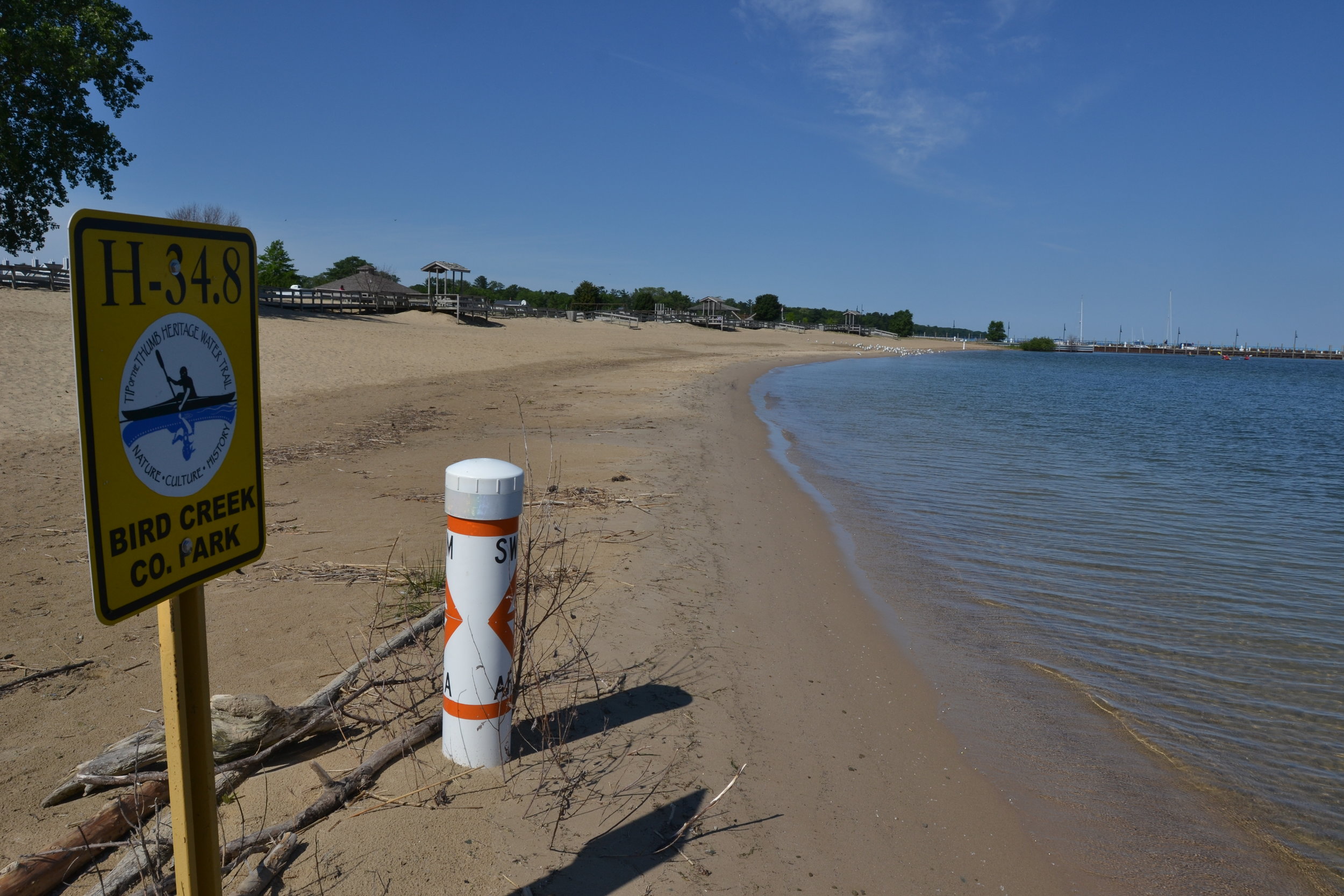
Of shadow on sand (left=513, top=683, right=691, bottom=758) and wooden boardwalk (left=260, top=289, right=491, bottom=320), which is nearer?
shadow on sand (left=513, top=683, right=691, bottom=758)

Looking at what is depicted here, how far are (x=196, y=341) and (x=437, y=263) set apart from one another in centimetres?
4613

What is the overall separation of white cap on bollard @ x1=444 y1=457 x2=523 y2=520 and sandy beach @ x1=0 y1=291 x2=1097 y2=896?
1.14m

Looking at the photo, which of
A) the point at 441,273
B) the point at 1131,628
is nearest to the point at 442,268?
the point at 441,273

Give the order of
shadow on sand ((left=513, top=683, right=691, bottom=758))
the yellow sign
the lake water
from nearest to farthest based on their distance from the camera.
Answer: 1. the yellow sign
2. shadow on sand ((left=513, top=683, right=691, bottom=758))
3. the lake water

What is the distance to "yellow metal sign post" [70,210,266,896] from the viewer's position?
148 centimetres

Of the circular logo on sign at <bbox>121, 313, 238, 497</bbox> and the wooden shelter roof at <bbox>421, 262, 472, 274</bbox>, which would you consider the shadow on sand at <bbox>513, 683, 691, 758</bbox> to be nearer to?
the circular logo on sign at <bbox>121, 313, 238, 497</bbox>

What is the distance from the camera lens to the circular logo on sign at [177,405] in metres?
1.57

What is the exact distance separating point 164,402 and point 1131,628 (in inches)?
265

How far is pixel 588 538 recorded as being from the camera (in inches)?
283

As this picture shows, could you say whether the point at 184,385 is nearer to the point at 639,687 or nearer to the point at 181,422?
the point at 181,422

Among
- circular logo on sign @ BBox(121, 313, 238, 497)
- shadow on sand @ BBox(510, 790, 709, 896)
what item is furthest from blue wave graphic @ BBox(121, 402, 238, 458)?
shadow on sand @ BBox(510, 790, 709, 896)

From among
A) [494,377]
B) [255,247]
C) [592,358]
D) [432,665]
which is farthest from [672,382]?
[255,247]

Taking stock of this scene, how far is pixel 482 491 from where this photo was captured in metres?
3.29

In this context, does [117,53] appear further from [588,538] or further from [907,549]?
[907,549]
